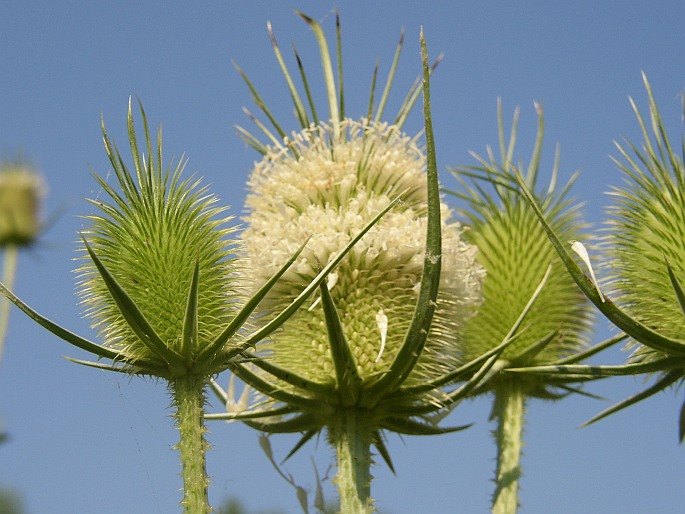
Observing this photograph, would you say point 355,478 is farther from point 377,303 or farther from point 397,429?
point 377,303

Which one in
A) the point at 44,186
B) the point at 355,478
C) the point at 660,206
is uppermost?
the point at 44,186

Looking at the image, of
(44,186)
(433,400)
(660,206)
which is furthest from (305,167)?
(44,186)

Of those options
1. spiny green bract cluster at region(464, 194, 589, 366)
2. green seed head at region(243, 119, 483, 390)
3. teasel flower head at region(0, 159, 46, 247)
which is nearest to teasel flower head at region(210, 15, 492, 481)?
green seed head at region(243, 119, 483, 390)

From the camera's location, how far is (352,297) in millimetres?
4219

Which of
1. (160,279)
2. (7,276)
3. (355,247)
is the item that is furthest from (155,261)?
(7,276)

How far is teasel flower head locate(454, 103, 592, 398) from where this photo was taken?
504 cm

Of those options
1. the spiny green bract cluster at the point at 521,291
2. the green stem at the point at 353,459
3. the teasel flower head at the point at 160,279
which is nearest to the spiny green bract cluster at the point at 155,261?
the teasel flower head at the point at 160,279

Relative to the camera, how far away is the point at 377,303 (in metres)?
4.18

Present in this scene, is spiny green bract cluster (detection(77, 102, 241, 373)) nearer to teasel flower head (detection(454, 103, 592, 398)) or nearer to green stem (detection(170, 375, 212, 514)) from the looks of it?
green stem (detection(170, 375, 212, 514))

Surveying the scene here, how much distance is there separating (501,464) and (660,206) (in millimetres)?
1670

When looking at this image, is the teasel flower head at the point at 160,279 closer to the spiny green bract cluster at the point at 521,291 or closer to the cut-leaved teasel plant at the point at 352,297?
the cut-leaved teasel plant at the point at 352,297

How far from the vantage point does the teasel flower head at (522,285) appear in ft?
16.5

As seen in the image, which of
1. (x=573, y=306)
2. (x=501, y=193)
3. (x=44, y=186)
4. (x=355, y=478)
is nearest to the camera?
(x=355, y=478)

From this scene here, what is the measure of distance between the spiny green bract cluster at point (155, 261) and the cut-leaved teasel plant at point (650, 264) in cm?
141
